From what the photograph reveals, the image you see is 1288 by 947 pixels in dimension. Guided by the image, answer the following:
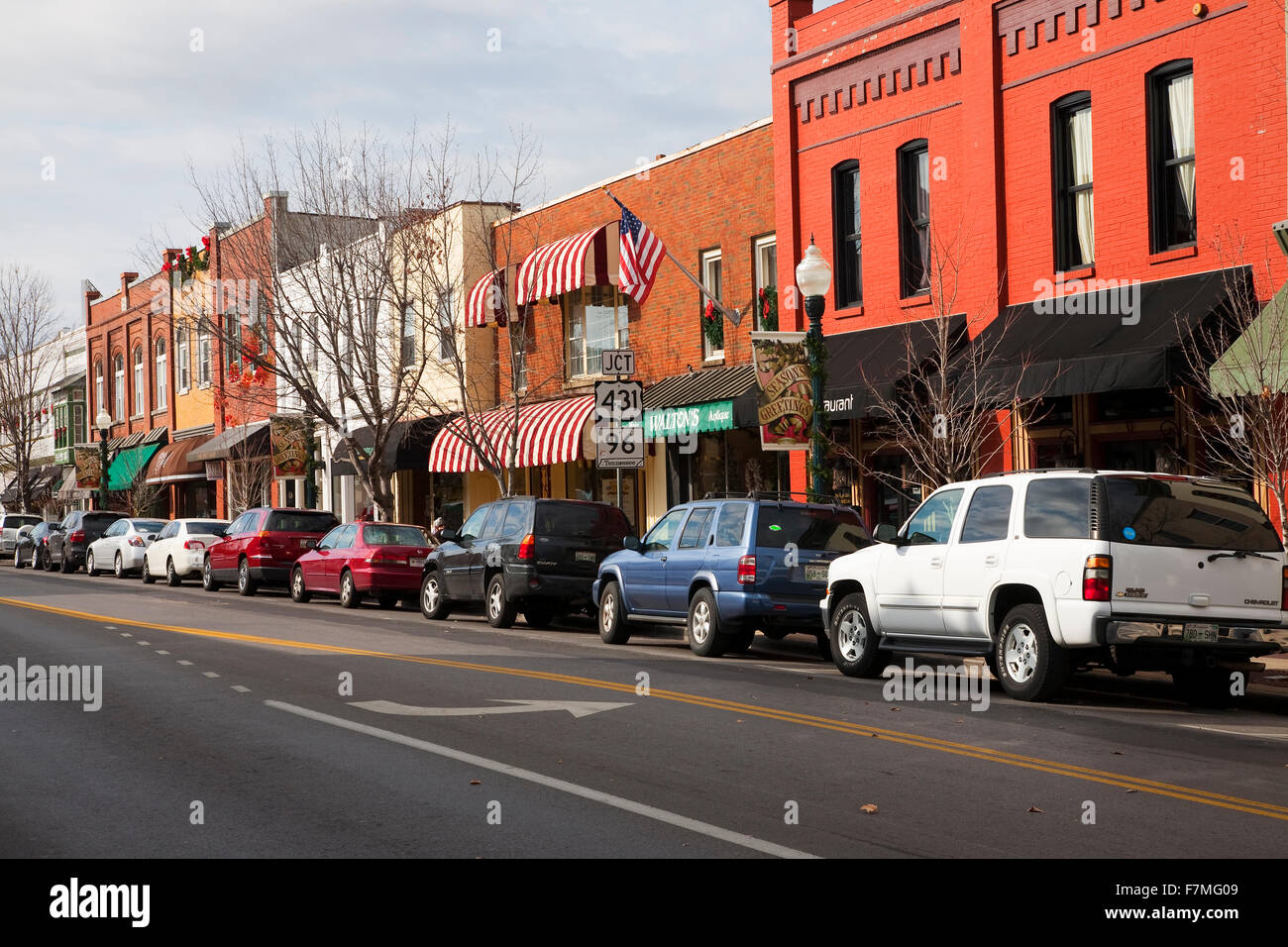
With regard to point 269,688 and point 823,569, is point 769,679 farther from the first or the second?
point 269,688

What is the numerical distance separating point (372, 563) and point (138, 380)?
124 feet

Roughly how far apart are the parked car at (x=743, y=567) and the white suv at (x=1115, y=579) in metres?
2.88

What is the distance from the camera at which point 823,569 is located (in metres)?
15.8

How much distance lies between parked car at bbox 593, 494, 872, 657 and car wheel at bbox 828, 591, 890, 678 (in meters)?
1.04

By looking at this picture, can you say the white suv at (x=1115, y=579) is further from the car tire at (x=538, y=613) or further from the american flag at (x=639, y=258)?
the american flag at (x=639, y=258)

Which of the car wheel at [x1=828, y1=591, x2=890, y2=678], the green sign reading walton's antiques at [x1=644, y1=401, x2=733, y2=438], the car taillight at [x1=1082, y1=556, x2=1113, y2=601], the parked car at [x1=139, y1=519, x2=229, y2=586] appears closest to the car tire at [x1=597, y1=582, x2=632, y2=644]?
the car wheel at [x1=828, y1=591, x2=890, y2=678]

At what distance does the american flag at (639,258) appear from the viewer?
2500cm

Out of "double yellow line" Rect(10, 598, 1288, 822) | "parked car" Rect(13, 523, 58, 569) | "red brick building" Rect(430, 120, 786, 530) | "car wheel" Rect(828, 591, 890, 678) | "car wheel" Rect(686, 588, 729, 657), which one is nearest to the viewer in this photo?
"double yellow line" Rect(10, 598, 1288, 822)

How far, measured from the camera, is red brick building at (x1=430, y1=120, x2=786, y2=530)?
81.9 ft

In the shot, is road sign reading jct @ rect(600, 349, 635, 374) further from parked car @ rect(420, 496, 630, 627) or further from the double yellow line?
the double yellow line

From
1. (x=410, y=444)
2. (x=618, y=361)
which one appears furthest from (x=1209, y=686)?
(x=410, y=444)

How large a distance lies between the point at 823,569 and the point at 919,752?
244 inches

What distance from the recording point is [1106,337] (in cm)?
1727

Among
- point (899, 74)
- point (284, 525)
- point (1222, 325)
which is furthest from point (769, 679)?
point (284, 525)
